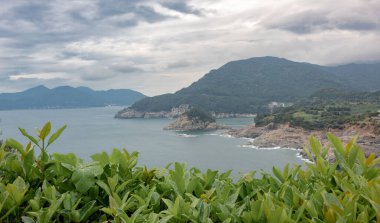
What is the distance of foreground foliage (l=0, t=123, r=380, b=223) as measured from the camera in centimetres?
168

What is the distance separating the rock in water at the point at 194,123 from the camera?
111250 millimetres

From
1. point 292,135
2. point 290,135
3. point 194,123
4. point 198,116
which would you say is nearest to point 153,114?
point 198,116

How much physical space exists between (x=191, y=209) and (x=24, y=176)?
3.56ft

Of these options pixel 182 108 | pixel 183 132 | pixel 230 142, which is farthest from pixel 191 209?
pixel 182 108

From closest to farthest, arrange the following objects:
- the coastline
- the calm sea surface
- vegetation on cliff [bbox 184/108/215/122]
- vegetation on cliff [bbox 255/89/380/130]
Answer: the calm sea surface
the coastline
vegetation on cliff [bbox 255/89/380/130]
vegetation on cliff [bbox 184/108/215/122]

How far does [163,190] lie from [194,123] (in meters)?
110

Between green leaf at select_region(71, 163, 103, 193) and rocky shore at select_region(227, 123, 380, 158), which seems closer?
green leaf at select_region(71, 163, 103, 193)

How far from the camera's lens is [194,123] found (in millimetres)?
112438

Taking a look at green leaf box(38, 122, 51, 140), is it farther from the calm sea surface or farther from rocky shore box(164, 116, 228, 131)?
rocky shore box(164, 116, 228, 131)

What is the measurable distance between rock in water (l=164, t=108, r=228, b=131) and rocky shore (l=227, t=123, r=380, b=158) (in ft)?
45.8

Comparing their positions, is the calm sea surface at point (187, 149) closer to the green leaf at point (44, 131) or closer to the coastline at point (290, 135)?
the coastline at point (290, 135)

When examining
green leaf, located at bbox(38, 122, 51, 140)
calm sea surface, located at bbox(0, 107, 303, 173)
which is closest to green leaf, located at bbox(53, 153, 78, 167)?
green leaf, located at bbox(38, 122, 51, 140)

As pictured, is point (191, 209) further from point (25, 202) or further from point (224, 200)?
point (25, 202)

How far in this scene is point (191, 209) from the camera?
171cm
